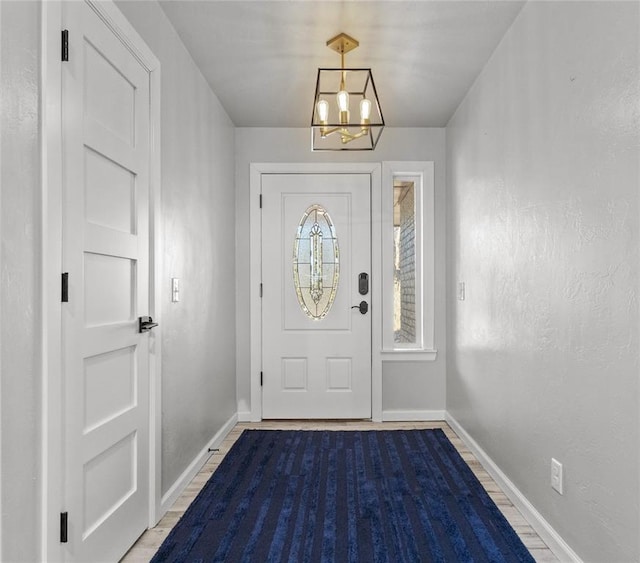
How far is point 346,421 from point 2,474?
287cm

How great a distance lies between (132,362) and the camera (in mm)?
1978

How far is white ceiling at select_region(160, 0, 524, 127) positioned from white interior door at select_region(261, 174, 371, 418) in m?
0.73

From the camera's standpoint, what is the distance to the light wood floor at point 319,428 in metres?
1.93

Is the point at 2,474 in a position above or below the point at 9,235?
below

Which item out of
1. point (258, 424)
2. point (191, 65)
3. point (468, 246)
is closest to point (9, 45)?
point (191, 65)

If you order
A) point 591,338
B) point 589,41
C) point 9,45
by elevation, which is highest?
point 589,41

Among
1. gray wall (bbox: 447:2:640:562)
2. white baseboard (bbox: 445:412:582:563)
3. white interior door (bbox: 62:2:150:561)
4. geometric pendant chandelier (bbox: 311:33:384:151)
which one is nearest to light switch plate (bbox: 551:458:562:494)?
gray wall (bbox: 447:2:640:562)

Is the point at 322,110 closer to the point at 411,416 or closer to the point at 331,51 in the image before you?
the point at 331,51

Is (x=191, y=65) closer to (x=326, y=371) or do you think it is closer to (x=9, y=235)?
(x=9, y=235)

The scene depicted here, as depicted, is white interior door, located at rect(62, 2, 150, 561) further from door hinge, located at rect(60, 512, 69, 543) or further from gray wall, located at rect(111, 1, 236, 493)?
gray wall, located at rect(111, 1, 236, 493)

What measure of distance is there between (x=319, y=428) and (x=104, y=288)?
2.28 m

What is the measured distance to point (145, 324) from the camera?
2033 mm

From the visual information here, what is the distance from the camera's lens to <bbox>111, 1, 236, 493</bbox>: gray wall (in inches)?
90.9

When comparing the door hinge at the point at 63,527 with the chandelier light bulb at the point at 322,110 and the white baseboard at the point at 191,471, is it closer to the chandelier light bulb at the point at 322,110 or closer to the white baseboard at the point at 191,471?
the white baseboard at the point at 191,471
